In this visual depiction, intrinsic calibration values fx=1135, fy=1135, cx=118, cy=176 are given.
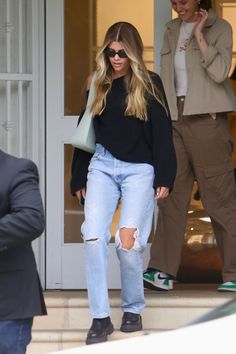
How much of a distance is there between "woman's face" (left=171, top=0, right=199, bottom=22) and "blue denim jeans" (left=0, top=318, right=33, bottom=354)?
320 cm

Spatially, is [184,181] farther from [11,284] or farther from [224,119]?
[11,284]

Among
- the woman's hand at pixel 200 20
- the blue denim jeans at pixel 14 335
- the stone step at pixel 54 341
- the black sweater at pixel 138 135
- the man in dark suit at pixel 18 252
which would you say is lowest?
the stone step at pixel 54 341

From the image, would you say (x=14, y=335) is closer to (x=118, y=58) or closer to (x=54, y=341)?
(x=54, y=341)

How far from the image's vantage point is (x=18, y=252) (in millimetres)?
5066

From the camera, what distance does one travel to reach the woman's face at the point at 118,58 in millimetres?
6906

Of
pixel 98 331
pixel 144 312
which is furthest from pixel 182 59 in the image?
pixel 98 331

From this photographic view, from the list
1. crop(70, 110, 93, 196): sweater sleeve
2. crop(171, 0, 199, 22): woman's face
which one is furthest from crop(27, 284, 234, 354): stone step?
crop(171, 0, 199, 22): woman's face

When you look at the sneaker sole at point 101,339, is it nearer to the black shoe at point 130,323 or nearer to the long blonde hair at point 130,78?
the black shoe at point 130,323

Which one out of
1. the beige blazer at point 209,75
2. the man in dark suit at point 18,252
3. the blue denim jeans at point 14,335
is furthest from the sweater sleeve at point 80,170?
the blue denim jeans at point 14,335

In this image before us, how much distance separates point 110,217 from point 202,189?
1083 millimetres

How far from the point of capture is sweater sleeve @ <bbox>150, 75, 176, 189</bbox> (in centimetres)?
689

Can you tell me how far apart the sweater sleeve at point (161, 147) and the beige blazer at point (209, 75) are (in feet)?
2.16

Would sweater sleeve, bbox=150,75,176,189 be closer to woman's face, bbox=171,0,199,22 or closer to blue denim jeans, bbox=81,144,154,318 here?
blue denim jeans, bbox=81,144,154,318

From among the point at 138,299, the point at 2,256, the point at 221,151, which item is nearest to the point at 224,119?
the point at 221,151
